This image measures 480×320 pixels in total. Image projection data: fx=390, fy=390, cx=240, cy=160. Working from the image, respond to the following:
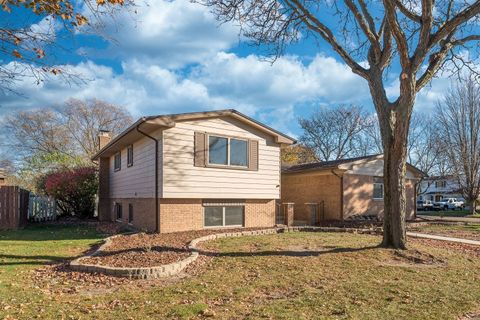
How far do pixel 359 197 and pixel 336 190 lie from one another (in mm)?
1543

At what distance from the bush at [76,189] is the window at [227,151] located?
1210 cm

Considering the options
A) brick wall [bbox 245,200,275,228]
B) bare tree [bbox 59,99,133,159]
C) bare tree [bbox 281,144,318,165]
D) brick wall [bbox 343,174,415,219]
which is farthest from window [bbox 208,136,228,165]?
bare tree [bbox 281,144,318,165]

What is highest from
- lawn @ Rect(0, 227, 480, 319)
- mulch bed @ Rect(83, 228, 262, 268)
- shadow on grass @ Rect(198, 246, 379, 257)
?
mulch bed @ Rect(83, 228, 262, 268)

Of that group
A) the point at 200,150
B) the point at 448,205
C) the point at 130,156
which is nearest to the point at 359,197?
the point at 200,150

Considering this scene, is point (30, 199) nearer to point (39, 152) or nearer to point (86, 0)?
point (39, 152)

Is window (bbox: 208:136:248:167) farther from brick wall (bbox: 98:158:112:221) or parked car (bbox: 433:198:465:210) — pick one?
parked car (bbox: 433:198:465:210)

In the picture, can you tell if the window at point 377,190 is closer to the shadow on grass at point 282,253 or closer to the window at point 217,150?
the window at point 217,150

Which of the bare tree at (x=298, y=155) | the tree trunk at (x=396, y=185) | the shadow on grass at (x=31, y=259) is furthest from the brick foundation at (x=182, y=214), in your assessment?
the bare tree at (x=298, y=155)

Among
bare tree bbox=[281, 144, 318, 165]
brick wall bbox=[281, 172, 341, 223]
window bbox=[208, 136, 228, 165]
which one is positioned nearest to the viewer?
window bbox=[208, 136, 228, 165]

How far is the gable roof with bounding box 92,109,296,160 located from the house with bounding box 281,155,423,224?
17.1 ft

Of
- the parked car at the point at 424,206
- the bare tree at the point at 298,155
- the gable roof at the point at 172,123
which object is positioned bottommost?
the parked car at the point at 424,206

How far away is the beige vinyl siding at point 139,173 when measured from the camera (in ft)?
46.4

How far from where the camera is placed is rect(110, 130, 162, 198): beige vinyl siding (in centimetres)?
1413

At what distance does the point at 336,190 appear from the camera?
810 inches
